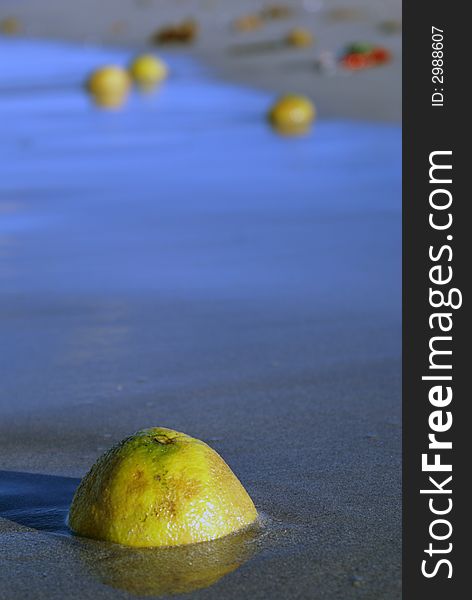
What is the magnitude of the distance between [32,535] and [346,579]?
93 cm

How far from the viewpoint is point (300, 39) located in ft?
63.7

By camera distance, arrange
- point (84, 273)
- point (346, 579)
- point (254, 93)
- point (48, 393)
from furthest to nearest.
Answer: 1. point (254, 93)
2. point (84, 273)
3. point (48, 393)
4. point (346, 579)

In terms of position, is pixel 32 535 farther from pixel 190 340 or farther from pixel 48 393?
pixel 190 340

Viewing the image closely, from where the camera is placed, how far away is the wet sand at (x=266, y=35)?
14.6 meters

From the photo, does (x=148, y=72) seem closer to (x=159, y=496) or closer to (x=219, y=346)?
(x=219, y=346)

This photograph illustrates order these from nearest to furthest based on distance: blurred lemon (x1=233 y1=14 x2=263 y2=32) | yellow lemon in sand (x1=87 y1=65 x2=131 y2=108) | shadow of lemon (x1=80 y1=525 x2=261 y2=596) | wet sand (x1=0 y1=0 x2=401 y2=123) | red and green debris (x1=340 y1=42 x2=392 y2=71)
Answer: shadow of lemon (x1=80 y1=525 x2=261 y2=596) < wet sand (x1=0 y1=0 x2=401 y2=123) < red and green debris (x1=340 y1=42 x2=392 y2=71) < yellow lemon in sand (x1=87 y1=65 x2=131 y2=108) < blurred lemon (x1=233 y1=14 x2=263 y2=32)

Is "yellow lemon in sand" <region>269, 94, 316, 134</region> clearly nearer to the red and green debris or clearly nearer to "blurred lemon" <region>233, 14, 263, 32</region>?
the red and green debris

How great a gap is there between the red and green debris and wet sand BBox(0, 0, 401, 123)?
0.15 m

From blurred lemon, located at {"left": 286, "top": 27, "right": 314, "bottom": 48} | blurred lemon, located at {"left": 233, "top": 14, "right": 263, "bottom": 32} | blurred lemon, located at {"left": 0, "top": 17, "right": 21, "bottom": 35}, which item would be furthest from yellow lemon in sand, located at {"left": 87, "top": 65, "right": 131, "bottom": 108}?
blurred lemon, located at {"left": 0, "top": 17, "right": 21, "bottom": 35}

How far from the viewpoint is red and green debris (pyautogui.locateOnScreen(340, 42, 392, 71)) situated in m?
16.0

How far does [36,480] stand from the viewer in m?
3.95

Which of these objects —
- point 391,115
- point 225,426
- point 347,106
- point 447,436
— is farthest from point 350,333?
point 347,106

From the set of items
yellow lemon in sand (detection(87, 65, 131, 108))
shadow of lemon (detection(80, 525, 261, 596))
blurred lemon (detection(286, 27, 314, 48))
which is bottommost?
shadow of lemon (detection(80, 525, 261, 596))

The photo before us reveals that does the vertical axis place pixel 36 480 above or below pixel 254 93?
below
